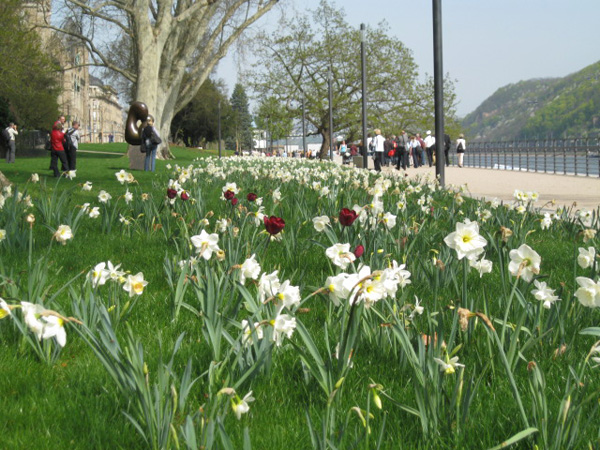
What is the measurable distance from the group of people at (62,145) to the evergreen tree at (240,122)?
65076 millimetres

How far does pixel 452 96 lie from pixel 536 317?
158 feet

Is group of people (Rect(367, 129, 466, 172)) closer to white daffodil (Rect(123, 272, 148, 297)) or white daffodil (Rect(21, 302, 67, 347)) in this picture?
white daffodil (Rect(123, 272, 148, 297))

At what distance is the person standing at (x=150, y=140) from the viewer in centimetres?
1625

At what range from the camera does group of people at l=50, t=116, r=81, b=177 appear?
14672 millimetres

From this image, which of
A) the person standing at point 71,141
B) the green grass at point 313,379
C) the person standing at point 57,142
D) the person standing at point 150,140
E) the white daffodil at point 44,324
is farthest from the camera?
the person standing at point 150,140

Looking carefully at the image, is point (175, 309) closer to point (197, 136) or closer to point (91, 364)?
point (91, 364)

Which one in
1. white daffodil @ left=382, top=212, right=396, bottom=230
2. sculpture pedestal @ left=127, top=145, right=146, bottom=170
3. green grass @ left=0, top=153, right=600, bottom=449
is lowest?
green grass @ left=0, top=153, right=600, bottom=449

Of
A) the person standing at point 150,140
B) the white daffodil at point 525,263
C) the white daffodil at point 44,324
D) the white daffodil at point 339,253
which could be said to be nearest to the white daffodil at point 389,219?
the white daffodil at point 339,253

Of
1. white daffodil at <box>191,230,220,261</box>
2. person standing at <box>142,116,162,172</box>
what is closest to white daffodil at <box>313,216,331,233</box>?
white daffodil at <box>191,230,220,261</box>

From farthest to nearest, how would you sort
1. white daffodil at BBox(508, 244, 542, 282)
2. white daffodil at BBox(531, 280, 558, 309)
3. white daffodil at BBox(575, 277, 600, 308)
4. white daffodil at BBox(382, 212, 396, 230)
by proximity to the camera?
white daffodil at BBox(382, 212, 396, 230) < white daffodil at BBox(531, 280, 558, 309) < white daffodil at BBox(508, 244, 542, 282) < white daffodil at BBox(575, 277, 600, 308)

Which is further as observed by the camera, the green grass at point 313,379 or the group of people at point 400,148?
the group of people at point 400,148

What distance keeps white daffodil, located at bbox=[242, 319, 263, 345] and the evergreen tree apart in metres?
79.5

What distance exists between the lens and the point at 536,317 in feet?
7.69

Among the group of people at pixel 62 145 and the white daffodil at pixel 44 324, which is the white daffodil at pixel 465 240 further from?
the group of people at pixel 62 145
